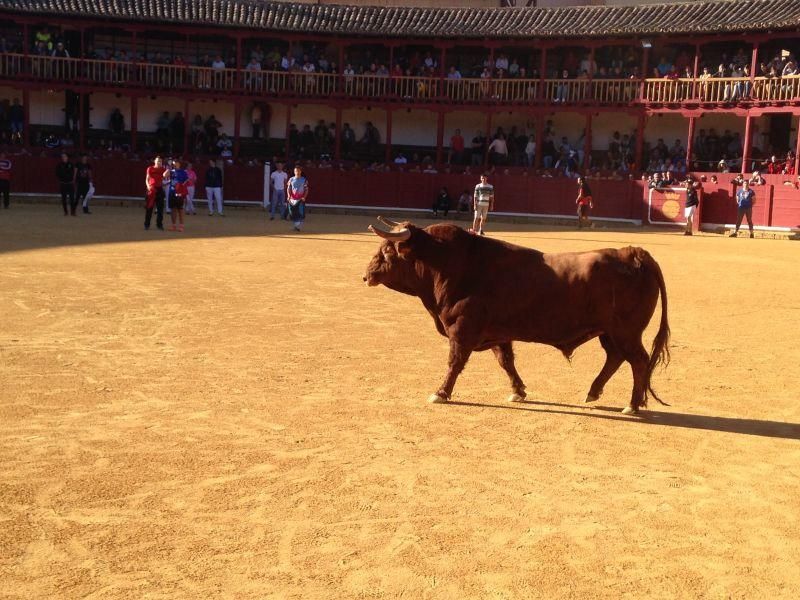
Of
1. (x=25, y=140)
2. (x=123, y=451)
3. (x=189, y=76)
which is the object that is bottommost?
(x=123, y=451)

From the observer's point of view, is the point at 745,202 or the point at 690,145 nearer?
the point at 745,202

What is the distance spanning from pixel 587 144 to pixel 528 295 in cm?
2786

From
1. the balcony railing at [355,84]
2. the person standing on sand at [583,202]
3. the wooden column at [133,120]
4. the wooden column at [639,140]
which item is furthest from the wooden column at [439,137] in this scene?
the wooden column at [133,120]

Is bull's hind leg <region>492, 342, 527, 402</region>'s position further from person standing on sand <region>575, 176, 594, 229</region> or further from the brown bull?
person standing on sand <region>575, 176, 594, 229</region>

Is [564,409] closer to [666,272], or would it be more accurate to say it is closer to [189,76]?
[666,272]

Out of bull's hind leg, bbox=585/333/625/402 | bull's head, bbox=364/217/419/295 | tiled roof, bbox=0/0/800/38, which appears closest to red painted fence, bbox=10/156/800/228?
tiled roof, bbox=0/0/800/38

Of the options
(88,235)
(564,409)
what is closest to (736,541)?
(564,409)

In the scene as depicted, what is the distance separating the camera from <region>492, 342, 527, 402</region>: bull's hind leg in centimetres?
793

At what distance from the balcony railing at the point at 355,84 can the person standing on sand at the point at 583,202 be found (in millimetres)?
5301

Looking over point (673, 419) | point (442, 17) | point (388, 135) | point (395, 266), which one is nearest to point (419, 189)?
point (388, 135)

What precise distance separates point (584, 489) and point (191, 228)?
1889cm

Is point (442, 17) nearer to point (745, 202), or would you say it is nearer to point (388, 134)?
point (388, 134)

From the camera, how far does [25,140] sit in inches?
1346

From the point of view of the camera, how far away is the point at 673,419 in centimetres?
756
